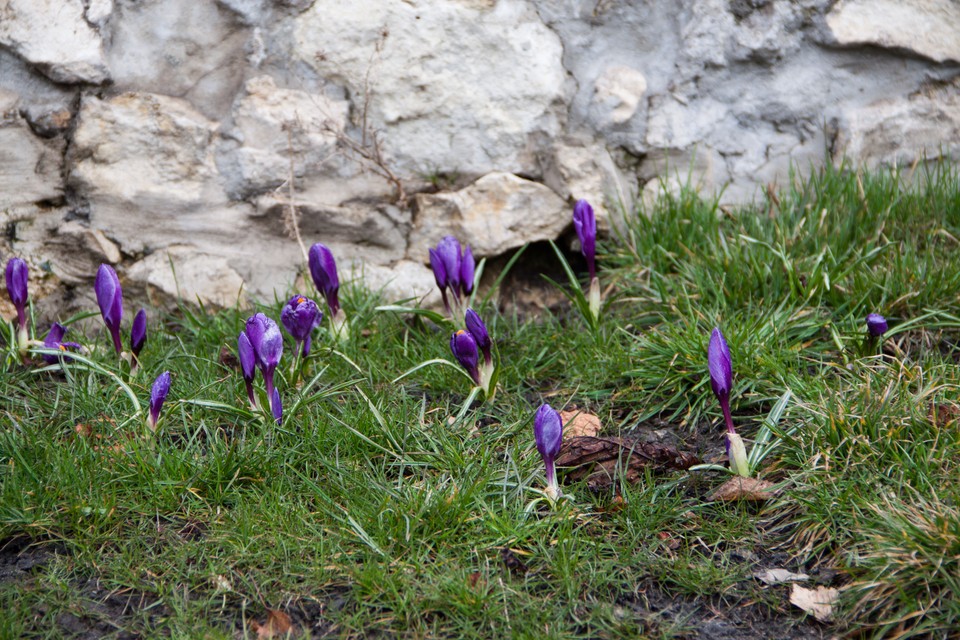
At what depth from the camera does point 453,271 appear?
10.3 feet

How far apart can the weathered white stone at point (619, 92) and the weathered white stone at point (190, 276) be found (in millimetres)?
1671

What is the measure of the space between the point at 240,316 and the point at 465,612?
1.63m

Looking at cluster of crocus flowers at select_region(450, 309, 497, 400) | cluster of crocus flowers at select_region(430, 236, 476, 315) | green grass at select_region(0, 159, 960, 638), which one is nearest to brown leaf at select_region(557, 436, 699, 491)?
green grass at select_region(0, 159, 960, 638)

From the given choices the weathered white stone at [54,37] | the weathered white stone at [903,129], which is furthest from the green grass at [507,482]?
the weathered white stone at [54,37]

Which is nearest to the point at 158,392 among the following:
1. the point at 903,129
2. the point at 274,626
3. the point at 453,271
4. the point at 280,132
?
the point at 274,626

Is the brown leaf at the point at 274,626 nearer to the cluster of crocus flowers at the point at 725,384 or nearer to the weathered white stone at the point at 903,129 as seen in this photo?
the cluster of crocus flowers at the point at 725,384

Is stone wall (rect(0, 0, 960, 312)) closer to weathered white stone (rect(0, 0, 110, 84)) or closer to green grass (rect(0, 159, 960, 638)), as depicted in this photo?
weathered white stone (rect(0, 0, 110, 84))

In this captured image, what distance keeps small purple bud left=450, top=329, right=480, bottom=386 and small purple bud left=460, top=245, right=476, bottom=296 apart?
471 millimetres

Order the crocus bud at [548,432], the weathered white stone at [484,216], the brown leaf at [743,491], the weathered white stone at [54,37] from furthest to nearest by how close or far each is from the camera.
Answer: the weathered white stone at [484,216], the weathered white stone at [54,37], the brown leaf at [743,491], the crocus bud at [548,432]

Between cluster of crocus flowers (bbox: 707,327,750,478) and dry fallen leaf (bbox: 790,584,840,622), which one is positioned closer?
dry fallen leaf (bbox: 790,584,840,622)

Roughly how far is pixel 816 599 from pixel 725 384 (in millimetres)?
583

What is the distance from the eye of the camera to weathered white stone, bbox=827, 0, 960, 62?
3717 mm

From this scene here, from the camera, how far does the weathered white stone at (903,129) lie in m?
3.80

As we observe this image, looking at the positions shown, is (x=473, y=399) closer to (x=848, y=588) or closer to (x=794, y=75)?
(x=848, y=588)
